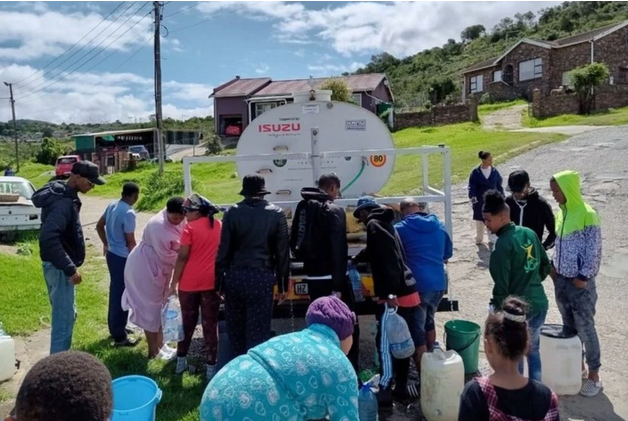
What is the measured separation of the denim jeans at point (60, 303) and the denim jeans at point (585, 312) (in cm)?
437

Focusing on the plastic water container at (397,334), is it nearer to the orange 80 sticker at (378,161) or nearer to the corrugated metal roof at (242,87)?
the orange 80 sticker at (378,161)

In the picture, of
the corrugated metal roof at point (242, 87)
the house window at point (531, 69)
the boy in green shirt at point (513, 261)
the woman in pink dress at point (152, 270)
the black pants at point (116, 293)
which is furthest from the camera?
the corrugated metal roof at point (242, 87)

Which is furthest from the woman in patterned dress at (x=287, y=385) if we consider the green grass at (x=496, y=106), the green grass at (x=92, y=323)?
the green grass at (x=496, y=106)

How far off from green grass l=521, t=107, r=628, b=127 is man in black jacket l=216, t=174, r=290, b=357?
22633 millimetres

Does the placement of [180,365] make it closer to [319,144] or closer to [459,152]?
[319,144]

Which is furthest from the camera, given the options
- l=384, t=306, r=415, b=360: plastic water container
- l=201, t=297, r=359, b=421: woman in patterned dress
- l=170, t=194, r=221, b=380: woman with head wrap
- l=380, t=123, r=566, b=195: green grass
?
l=380, t=123, r=566, b=195: green grass

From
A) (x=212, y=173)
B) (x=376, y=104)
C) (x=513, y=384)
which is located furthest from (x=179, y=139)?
(x=513, y=384)

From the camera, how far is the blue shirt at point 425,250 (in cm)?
476

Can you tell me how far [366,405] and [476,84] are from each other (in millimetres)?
49442

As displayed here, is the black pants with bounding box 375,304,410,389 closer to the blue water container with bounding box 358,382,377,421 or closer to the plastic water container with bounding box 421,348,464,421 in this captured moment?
the plastic water container with bounding box 421,348,464,421

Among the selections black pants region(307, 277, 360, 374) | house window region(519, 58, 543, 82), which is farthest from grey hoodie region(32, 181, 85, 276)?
house window region(519, 58, 543, 82)

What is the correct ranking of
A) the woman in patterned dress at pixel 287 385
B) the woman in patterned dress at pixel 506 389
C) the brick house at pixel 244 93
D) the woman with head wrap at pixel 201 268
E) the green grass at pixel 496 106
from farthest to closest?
the brick house at pixel 244 93
the green grass at pixel 496 106
the woman with head wrap at pixel 201 268
the woman in patterned dress at pixel 506 389
the woman in patterned dress at pixel 287 385

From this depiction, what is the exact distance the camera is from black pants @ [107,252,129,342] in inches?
237

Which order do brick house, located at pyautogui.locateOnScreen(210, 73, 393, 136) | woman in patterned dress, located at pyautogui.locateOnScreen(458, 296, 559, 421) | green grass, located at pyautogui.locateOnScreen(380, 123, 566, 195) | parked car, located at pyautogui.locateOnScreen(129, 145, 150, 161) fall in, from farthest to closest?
brick house, located at pyautogui.locateOnScreen(210, 73, 393, 136) → parked car, located at pyautogui.locateOnScreen(129, 145, 150, 161) → green grass, located at pyautogui.locateOnScreen(380, 123, 566, 195) → woman in patterned dress, located at pyautogui.locateOnScreen(458, 296, 559, 421)
